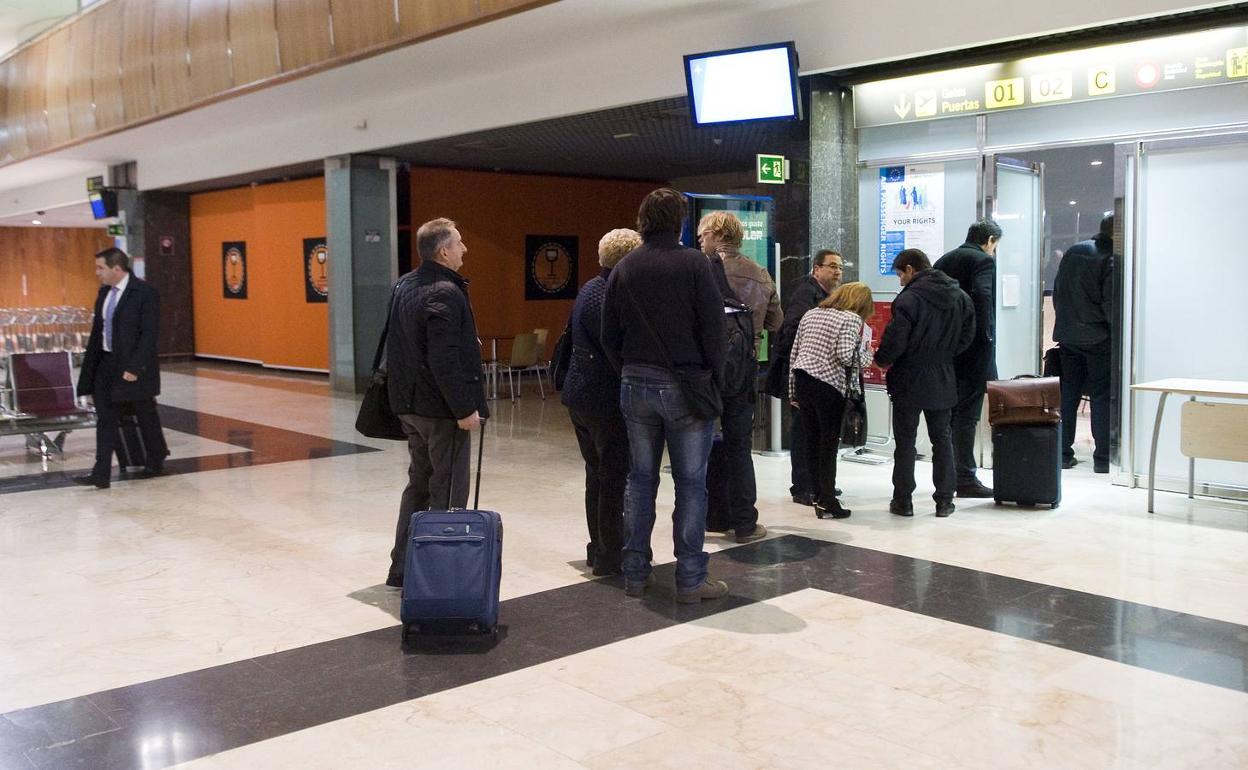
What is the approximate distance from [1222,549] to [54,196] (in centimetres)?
2271

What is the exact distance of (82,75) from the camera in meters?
15.4

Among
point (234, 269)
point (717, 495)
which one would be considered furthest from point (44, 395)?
point (234, 269)

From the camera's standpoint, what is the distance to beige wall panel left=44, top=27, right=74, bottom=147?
16000 millimetres

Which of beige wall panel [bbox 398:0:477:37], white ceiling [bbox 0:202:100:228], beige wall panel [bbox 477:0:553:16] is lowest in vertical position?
white ceiling [bbox 0:202:100:228]

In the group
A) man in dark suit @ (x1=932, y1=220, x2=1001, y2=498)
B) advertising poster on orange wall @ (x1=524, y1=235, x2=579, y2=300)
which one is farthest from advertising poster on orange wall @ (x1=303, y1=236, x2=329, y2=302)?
man in dark suit @ (x1=932, y1=220, x2=1001, y2=498)

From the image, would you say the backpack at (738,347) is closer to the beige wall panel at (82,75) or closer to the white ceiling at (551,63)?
the white ceiling at (551,63)

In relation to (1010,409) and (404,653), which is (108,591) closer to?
(404,653)

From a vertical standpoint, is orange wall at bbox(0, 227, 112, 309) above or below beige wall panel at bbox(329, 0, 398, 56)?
below

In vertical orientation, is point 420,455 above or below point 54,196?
below

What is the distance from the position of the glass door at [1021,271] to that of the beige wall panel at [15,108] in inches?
613

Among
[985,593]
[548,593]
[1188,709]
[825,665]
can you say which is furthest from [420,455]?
[1188,709]

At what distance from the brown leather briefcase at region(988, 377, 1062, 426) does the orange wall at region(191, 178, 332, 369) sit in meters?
11.3

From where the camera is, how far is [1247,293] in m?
6.99

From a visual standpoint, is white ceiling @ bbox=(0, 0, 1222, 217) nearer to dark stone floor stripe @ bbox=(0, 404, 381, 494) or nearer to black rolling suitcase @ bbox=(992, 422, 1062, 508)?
black rolling suitcase @ bbox=(992, 422, 1062, 508)
